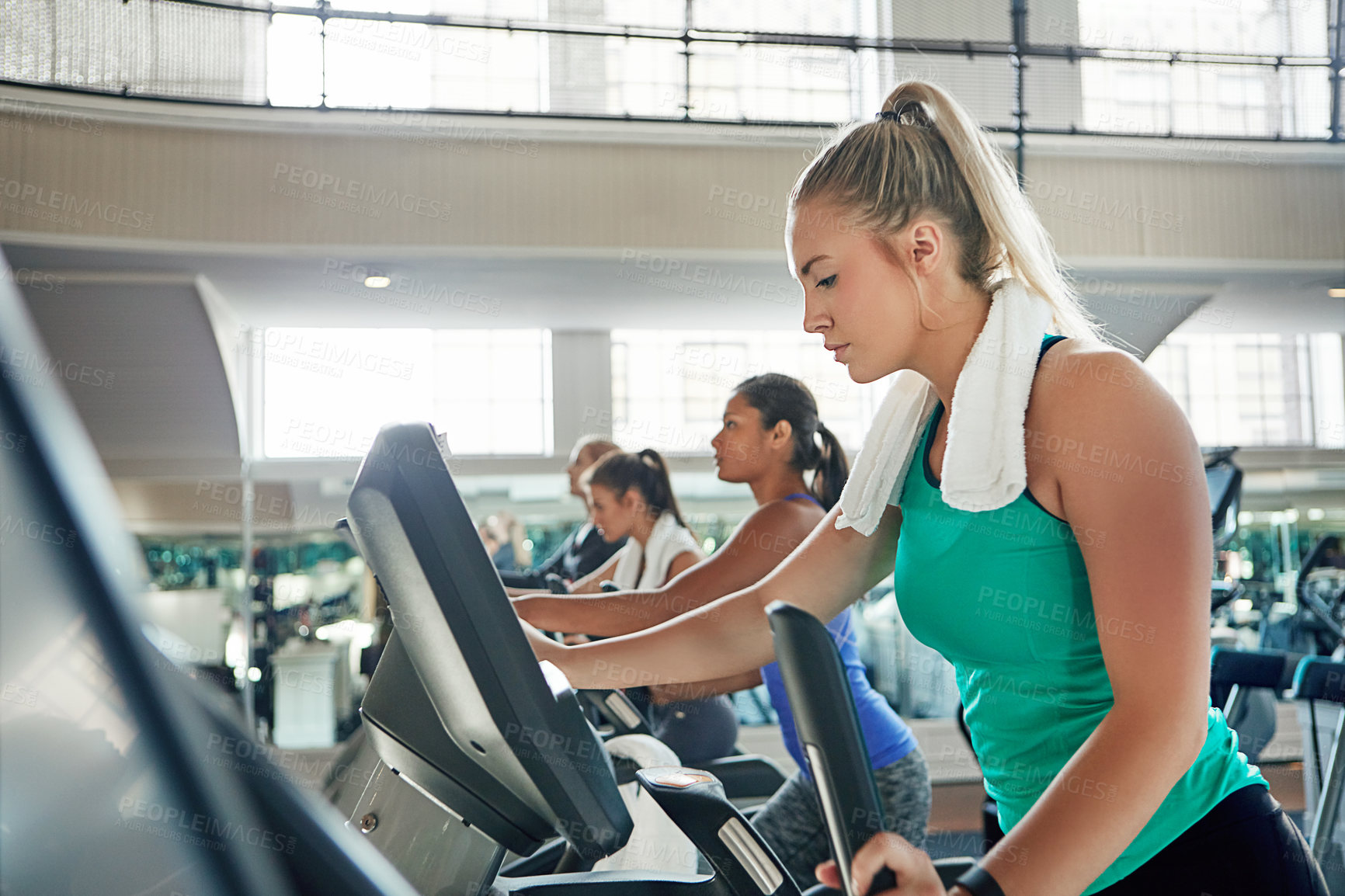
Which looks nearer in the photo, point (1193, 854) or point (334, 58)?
point (1193, 854)

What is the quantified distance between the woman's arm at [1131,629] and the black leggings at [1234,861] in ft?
0.60

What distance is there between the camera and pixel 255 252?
450 centimetres

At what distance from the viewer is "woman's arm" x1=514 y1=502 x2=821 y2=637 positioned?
5.25 feet

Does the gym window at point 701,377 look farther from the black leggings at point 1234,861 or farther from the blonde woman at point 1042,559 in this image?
the black leggings at point 1234,861

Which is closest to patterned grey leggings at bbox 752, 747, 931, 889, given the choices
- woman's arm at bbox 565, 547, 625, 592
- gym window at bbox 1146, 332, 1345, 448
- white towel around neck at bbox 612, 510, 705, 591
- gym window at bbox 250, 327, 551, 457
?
woman's arm at bbox 565, 547, 625, 592

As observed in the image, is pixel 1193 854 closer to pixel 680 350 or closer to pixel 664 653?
pixel 664 653

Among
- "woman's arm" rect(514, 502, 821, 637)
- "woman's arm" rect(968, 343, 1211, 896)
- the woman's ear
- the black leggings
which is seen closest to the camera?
"woman's arm" rect(968, 343, 1211, 896)

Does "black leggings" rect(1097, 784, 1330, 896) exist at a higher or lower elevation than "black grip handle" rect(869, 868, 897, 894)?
lower

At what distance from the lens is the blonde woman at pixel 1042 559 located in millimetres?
704

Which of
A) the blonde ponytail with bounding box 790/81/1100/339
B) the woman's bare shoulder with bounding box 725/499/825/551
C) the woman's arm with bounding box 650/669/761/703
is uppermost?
the blonde ponytail with bounding box 790/81/1100/339

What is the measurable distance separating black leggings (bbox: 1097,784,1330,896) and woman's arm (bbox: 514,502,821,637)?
919 millimetres

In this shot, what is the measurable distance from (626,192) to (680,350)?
16.2 feet

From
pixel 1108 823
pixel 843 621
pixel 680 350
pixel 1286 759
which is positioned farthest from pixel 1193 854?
pixel 680 350

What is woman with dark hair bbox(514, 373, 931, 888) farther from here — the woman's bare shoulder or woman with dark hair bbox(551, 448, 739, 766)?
woman with dark hair bbox(551, 448, 739, 766)
